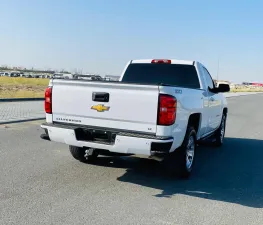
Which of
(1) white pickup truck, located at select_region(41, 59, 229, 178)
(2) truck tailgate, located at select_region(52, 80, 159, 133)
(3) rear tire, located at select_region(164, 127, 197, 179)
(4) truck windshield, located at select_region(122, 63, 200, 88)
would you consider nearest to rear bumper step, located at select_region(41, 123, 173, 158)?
(1) white pickup truck, located at select_region(41, 59, 229, 178)

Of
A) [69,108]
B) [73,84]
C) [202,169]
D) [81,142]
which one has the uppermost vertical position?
[73,84]

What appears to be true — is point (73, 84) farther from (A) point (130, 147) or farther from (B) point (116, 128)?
(A) point (130, 147)

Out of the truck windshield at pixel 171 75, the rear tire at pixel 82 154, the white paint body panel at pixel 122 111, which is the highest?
the truck windshield at pixel 171 75

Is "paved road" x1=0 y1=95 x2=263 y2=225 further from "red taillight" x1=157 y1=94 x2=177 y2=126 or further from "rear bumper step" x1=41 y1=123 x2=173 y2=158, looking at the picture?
"red taillight" x1=157 y1=94 x2=177 y2=126

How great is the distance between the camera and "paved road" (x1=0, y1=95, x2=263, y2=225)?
14.1 ft

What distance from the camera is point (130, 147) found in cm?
512

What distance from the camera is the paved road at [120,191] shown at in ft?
14.1

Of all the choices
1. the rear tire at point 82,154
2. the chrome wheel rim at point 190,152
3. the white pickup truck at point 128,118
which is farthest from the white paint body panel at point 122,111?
the rear tire at point 82,154

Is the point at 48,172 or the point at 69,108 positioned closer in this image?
the point at 69,108

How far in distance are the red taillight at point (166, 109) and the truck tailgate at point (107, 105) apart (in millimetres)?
72

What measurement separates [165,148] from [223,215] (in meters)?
1.18

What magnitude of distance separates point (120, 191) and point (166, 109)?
142 centimetres

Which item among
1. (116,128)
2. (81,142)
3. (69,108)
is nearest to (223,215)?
(116,128)

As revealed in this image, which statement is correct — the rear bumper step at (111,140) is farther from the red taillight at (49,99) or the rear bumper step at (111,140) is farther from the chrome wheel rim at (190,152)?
the chrome wheel rim at (190,152)
